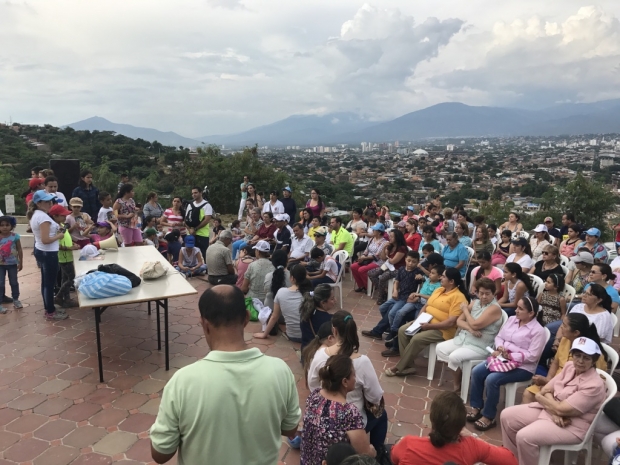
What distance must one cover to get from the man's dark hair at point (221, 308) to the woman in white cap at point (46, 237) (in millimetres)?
4252

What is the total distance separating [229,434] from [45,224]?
177 inches

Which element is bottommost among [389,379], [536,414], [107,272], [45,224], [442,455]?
[389,379]

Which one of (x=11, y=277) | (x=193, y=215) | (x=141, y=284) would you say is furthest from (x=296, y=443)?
(x=193, y=215)

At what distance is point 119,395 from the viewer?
3936mm

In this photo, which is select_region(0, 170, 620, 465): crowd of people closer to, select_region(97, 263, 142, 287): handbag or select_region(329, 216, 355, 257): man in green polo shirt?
select_region(329, 216, 355, 257): man in green polo shirt

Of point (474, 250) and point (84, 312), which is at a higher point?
point (474, 250)

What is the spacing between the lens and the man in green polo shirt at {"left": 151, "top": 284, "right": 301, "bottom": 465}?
1495 millimetres

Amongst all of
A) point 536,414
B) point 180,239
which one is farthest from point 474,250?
point 180,239

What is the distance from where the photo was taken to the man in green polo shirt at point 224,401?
1.50 m

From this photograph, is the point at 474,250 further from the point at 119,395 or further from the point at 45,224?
the point at 45,224

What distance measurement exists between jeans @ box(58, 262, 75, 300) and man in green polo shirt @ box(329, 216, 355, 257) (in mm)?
3874

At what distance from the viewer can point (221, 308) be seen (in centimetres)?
160

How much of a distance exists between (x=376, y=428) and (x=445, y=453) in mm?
769

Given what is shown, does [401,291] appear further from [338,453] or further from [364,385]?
[338,453]
